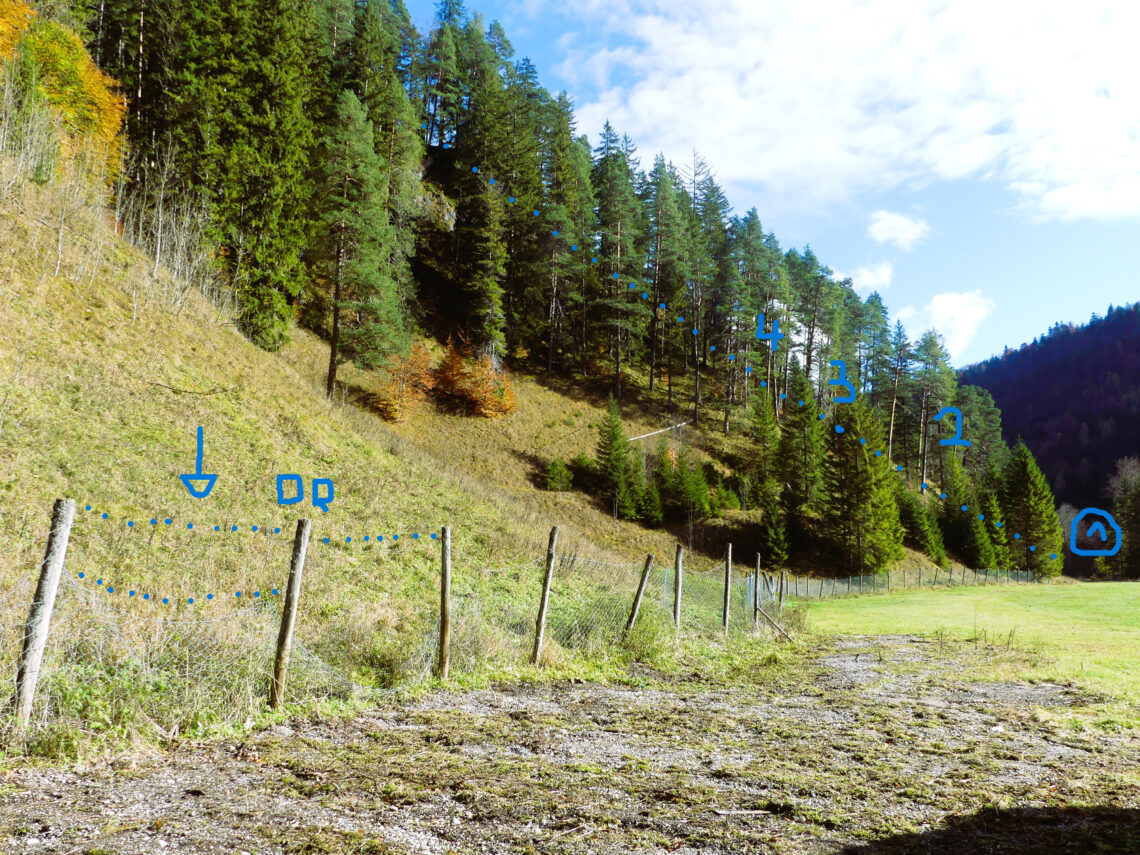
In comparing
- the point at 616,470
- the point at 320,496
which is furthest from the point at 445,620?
the point at 616,470

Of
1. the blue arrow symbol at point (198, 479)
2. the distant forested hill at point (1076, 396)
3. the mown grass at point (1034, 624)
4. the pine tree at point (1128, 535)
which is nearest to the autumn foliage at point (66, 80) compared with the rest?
the blue arrow symbol at point (198, 479)

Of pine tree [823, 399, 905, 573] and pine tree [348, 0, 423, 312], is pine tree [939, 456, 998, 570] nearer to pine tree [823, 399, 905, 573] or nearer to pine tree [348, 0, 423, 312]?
pine tree [823, 399, 905, 573]

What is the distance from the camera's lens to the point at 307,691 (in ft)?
21.0

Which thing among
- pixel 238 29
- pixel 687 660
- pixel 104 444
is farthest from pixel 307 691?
pixel 238 29

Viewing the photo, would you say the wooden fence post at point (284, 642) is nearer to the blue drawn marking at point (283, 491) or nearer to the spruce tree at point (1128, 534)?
the blue drawn marking at point (283, 491)

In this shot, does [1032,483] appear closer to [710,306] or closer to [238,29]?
[710,306]

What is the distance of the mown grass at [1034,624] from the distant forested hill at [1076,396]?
354 ft

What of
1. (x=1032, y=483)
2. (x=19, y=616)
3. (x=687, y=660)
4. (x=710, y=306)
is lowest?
(x=687, y=660)

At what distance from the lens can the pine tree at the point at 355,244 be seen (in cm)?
3028

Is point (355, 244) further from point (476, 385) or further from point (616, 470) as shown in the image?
point (616, 470)

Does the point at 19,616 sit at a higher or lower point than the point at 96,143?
lower

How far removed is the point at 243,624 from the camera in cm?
665

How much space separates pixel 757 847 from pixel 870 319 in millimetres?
64946

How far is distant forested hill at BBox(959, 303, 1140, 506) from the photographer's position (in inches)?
4811
